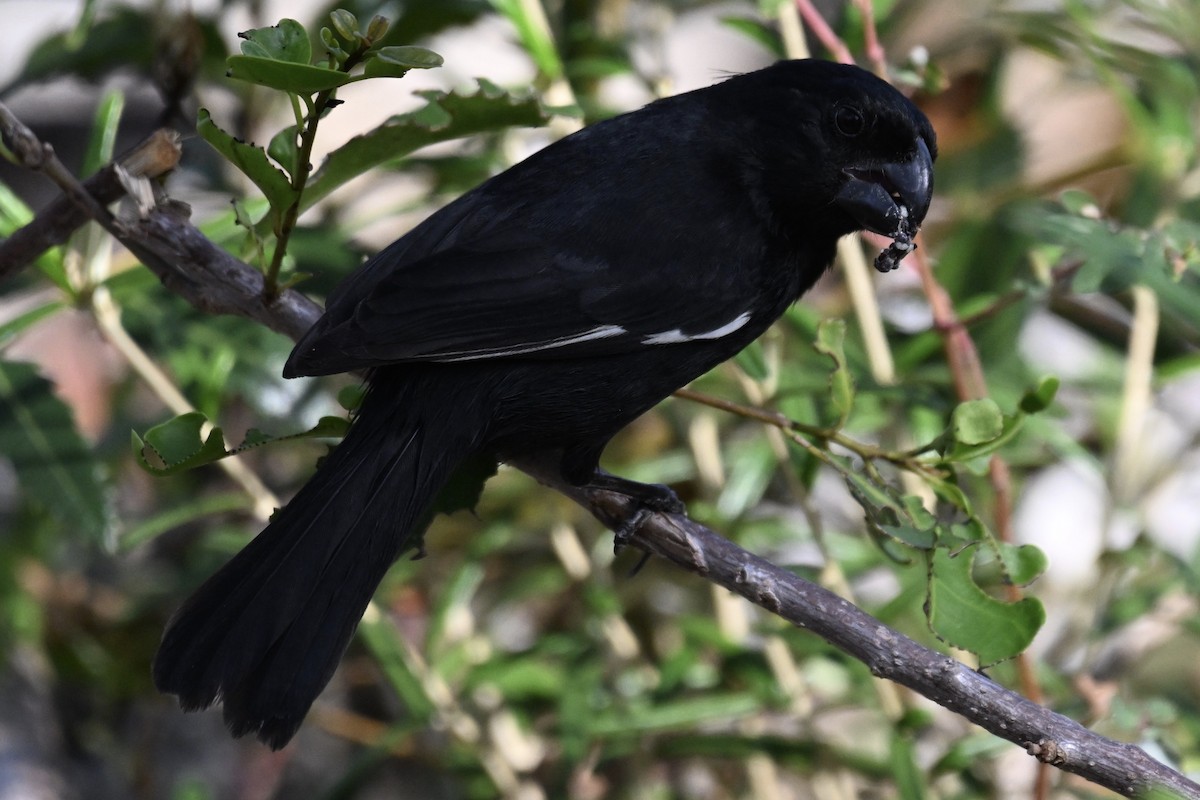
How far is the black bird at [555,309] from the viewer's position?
1.95m

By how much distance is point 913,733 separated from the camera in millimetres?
2818

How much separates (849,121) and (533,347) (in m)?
0.72

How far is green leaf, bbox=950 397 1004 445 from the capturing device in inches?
75.8

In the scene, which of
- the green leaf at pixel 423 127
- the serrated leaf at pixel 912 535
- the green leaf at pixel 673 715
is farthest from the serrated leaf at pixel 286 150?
the green leaf at pixel 673 715

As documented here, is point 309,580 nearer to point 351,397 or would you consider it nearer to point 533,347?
point 351,397

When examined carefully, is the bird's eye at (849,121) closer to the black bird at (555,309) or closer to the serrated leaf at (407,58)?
the black bird at (555,309)

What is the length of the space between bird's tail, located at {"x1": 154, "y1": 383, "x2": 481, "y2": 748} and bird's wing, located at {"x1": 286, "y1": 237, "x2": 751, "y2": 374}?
139 millimetres

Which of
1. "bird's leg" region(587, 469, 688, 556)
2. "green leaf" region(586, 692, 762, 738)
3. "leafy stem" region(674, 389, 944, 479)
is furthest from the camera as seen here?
"green leaf" region(586, 692, 762, 738)

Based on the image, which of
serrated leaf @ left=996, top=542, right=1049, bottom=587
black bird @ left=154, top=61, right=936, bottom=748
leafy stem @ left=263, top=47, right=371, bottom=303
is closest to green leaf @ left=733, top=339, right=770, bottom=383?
black bird @ left=154, top=61, right=936, bottom=748

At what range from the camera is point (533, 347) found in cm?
219

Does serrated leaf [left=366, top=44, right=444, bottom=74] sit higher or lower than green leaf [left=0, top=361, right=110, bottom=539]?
higher

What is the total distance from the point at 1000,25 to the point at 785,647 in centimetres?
179

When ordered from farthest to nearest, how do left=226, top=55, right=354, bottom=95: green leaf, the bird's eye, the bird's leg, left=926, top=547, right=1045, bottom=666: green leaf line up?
the bird's eye → the bird's leg → left=926, top=547, right=1045, bottom=666: green leaf → left=226, top=55, right=354, bottom=95: green leaf

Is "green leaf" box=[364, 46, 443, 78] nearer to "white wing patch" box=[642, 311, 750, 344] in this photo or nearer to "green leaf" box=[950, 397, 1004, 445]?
"white wing patch" box=[642, 311, 750, 344]
